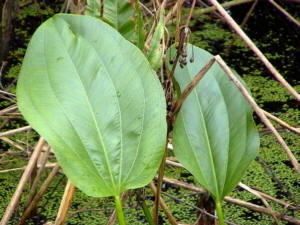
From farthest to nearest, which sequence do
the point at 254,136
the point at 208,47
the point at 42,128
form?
the point at 208,47 → the point at 254,136 → the point at 42,128

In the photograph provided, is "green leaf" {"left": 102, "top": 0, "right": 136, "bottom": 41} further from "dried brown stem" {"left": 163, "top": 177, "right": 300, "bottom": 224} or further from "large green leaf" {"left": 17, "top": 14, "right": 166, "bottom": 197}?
A: "dried brown stem" {"left": 163, "top": 177, "right": 300, "bottom": 224}

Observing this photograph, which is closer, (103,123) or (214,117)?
(103,123)

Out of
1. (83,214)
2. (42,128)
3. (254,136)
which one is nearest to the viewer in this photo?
(42,128)

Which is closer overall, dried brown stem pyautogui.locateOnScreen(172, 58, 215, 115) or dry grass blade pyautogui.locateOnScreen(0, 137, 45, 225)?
dried brown stem pyautogui.locateOnScreen(172, 58, 215, 115)

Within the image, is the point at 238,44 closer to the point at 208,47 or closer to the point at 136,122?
the point at 208,47

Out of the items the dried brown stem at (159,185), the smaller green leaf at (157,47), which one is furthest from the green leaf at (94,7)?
the dried brown stem at (159,185)

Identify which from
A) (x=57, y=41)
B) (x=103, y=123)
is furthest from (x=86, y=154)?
(x=57, y=41)

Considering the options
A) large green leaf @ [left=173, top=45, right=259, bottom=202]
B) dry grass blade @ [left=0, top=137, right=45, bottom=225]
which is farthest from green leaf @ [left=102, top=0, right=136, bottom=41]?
dry grass blade @ [left=0, top=137, right=45, bottom=225]

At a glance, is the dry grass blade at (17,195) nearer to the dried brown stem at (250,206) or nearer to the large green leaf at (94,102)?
Result: the large green leaf at (94,102)
